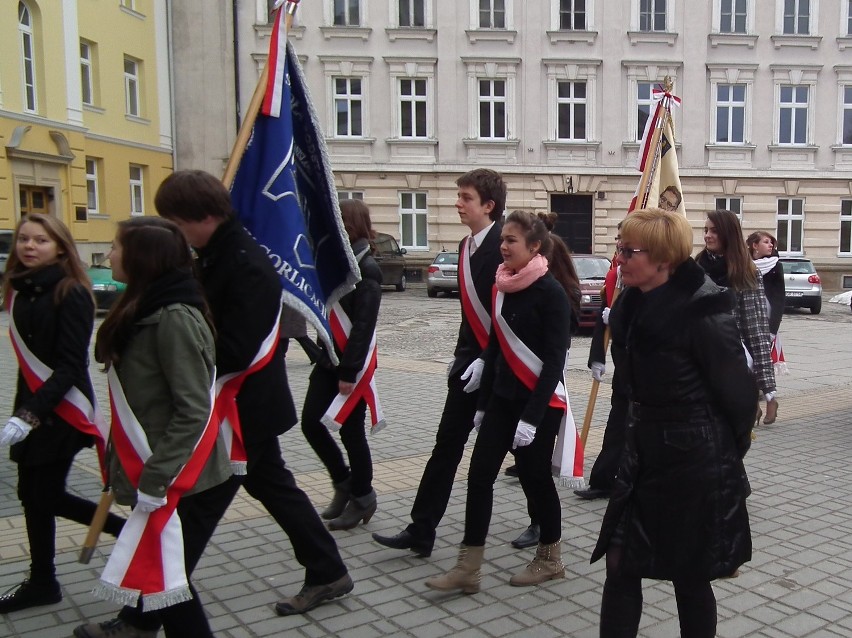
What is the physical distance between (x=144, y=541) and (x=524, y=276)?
2.07m

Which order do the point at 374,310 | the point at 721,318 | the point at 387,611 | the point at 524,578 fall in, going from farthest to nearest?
the point at 374,310
the point at 524,578
the point at 387,611
the point at 721,318

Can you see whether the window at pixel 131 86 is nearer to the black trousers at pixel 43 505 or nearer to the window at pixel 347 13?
the window at pixel 347 13

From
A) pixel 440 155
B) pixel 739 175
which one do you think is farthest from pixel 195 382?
pixel 739 175

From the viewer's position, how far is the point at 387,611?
12.9 ft

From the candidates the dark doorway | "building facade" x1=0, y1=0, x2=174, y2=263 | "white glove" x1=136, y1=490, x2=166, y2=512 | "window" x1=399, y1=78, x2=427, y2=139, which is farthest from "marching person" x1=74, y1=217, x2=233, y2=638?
the dark doorway

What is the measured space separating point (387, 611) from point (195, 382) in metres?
1.57

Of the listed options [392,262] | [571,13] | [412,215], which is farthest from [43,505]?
[571,13]

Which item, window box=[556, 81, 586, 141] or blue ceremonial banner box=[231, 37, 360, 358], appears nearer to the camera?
blue ceremonial banner box=[231, 37, 360, 358]

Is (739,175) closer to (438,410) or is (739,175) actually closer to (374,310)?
(438,410)

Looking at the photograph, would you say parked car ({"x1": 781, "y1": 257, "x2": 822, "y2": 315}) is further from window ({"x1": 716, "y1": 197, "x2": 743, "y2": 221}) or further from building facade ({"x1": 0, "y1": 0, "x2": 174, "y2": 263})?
building facade ({"x1": 0, "y1": 0, "x2": 174, "y2": 263})

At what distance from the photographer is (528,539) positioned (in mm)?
4801

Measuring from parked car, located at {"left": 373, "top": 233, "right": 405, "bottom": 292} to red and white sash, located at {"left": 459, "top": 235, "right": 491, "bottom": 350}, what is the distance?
892 inches

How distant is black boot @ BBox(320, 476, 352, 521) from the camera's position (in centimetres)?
517

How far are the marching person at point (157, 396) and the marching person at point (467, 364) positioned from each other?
155 centimetres
